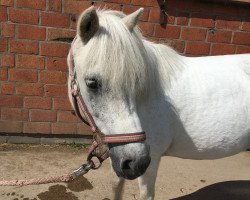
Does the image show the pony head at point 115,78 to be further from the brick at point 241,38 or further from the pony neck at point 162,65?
the brick at point 241,38

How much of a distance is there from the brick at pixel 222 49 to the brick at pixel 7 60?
2039 millimetres

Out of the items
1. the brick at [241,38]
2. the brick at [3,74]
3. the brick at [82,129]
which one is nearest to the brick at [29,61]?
the brick at [3,74]

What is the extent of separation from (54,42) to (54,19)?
22cm

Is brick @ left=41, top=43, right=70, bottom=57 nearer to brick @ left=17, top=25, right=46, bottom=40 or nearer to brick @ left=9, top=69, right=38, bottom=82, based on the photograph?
brick @ left=17, top=25, right=46, bottom=40

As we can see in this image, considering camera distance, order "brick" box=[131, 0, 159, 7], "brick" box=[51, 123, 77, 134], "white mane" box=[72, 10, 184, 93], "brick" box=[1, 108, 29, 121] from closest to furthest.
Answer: "white mane" box=[72, 10, 184, 93] → "brick" box=[131, 0, 159, 7] → "brick" box=[1, 108, 29, 121] → "brick" box=[51, 123, 77, 134]

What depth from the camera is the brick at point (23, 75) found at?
292 centimetres

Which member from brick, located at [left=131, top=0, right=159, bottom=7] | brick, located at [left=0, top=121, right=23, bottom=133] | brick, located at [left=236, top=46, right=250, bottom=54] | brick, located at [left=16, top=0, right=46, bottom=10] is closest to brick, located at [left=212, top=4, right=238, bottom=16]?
brick, located at [left=236, top=46, right=250, bottom=54]

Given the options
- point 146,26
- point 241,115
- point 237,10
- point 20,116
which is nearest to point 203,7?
point 237,10

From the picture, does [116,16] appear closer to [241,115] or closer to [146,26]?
[241,115]

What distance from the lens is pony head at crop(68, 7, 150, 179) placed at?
4.31 ft

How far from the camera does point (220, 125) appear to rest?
6.37 feet

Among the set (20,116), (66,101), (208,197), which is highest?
(66,101)

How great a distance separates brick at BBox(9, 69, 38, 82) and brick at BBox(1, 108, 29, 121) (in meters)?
0.34

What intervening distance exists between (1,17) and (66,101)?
1.02m
